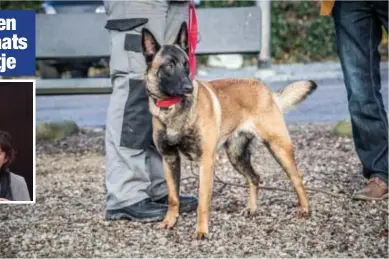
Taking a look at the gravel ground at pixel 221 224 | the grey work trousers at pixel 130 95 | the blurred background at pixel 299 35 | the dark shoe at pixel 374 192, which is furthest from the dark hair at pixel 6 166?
the blurred background at pixel 299 35

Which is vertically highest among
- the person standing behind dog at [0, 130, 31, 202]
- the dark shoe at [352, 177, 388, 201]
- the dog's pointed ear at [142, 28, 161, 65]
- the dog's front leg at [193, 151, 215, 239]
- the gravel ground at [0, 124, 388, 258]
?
the dog's pointed ear at [142, 28, 161, 65]

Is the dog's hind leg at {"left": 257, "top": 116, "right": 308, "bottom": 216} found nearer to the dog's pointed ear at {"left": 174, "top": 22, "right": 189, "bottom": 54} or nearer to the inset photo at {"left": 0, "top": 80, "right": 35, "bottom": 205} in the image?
the dog's pointed ear at {"left": 174, "top": 22, "right": 189, "bottom": 54}

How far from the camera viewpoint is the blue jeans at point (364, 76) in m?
5.98

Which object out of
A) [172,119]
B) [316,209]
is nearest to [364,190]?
[316,209]

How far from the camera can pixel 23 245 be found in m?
4.90

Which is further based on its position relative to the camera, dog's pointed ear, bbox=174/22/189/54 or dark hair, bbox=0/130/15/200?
dog's pointed ear, bbox=174/22/189/54

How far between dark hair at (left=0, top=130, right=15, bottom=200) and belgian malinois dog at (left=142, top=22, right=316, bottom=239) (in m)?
1.36

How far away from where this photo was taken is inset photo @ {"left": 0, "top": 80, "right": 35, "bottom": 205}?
3789 millimetres

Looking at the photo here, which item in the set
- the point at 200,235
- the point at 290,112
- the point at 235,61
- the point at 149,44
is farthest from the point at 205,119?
the point at 235,61

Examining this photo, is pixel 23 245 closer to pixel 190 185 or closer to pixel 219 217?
pixel 219 217

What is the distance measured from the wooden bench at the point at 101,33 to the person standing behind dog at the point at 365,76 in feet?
4.60

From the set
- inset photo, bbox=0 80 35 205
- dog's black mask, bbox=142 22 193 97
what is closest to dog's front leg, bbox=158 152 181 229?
dog's black mask, bbox=142 22 193 97

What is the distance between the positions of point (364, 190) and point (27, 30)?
259cm

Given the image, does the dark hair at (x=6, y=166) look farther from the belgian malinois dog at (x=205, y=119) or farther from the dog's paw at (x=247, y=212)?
the dog's paw at (x=247, y=212)
